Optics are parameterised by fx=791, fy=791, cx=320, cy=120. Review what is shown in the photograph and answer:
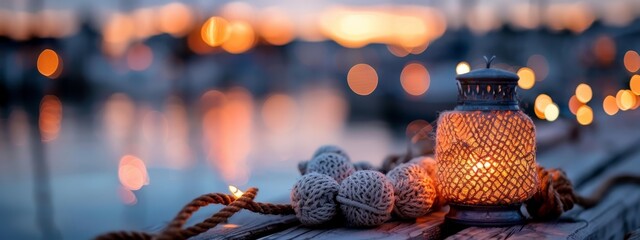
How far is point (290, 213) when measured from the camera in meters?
2.58

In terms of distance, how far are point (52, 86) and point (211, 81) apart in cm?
1613

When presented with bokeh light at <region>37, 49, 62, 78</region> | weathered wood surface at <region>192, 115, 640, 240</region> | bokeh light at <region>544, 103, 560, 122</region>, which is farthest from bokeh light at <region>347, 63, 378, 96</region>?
weathered wood surface at <region>192, 115, 640, 240</region>

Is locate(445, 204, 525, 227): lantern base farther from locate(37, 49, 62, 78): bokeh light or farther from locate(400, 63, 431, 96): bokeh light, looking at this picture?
locate(37, 49, 62, 78): bokeh light

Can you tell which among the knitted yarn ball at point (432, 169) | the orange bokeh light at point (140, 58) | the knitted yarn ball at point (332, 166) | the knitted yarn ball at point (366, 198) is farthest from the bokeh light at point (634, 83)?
the orange bokeh light at point (140, 58)

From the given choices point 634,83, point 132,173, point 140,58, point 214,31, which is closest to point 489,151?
point 634,83

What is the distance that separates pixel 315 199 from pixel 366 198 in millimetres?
155

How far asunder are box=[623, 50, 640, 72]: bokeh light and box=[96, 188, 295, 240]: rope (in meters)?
14.0

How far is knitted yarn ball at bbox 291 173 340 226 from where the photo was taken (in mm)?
2338

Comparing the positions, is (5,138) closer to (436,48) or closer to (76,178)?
(76,178)

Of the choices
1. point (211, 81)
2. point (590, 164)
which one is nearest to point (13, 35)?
point (211, 81)

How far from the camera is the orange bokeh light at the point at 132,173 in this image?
11423 millimetres

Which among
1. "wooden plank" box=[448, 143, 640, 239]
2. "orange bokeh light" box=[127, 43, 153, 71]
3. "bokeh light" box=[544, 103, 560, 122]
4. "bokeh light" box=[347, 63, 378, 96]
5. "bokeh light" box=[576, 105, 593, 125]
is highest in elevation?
"orange bokeh light" box=[127, 43, 153, 71]

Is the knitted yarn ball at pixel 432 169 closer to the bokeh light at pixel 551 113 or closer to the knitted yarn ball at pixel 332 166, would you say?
the knitted yarn ball at pixel 332 166

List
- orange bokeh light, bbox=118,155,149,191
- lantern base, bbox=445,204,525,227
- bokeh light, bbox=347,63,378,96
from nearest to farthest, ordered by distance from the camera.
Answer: lantern base, bbox=445,204,525,227, orange bokeh light, bbox=118,155,149,191, bokeh light, bbox=347,63,378,96
